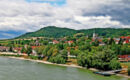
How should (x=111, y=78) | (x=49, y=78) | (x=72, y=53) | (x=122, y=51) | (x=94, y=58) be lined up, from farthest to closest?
(x=72, y=53) < (x=122, y=51) < (x=94, y=58) < (x=111, y=78) < (x=49, y=78)

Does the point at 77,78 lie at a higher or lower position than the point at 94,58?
lower

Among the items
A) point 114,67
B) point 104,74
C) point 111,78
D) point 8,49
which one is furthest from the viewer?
point 8,49

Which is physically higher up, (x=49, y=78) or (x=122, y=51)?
(x=122, y=51)

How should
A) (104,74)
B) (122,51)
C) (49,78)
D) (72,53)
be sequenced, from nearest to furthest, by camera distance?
(49,78)
(104,74)
(122,51)
(72,53)

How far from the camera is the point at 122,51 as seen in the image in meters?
79.1

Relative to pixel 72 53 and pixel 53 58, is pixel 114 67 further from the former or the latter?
pixel 72 53

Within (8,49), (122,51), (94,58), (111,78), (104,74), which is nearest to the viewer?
(111,78)

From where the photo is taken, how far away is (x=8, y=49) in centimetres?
13062

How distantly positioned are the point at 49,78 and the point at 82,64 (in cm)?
2133

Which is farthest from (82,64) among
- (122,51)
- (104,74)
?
(122,51)

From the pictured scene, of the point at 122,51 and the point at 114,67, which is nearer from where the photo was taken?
the point at 114,67

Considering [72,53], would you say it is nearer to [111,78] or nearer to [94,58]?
[94,58]

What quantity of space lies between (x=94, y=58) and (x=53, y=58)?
2092 centimetres

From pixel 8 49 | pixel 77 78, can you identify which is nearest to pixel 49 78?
pixel 77 78
